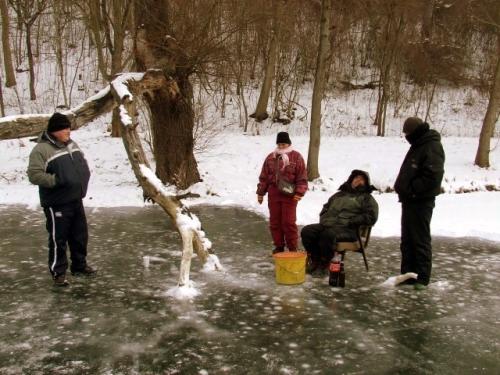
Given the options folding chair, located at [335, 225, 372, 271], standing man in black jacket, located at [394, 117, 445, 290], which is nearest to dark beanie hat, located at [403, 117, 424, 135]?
standing man in black jacket, located at [394, 117, 445, 290]

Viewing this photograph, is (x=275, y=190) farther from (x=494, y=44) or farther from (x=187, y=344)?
(x=494, y=44)

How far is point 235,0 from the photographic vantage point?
11.7 meters

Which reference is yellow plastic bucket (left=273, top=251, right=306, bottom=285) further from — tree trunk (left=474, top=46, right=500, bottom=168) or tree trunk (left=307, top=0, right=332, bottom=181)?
tree trunk (left=474, top=46, right=500, bottom=168)

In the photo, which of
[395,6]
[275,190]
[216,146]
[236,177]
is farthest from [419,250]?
[395,6]

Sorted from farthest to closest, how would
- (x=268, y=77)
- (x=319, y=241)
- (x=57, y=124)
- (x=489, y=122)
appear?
(x=268, y=77), (x=489, y=122), (x=319, y=241), (x=57, y=124)

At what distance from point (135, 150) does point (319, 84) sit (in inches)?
283

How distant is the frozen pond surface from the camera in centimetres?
431

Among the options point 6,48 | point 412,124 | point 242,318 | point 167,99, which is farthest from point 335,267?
point 6,48

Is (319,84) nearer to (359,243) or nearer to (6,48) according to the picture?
(359,243)

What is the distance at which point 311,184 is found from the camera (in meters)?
13.1

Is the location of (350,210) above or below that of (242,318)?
above

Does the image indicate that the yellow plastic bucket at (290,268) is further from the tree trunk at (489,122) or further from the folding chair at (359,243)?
the tree trunk at (489,122)

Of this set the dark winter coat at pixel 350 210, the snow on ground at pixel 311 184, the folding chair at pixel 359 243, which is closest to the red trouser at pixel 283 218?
the dark winter coat at pixel 350 210

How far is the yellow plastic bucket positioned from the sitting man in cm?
Answer: 41
